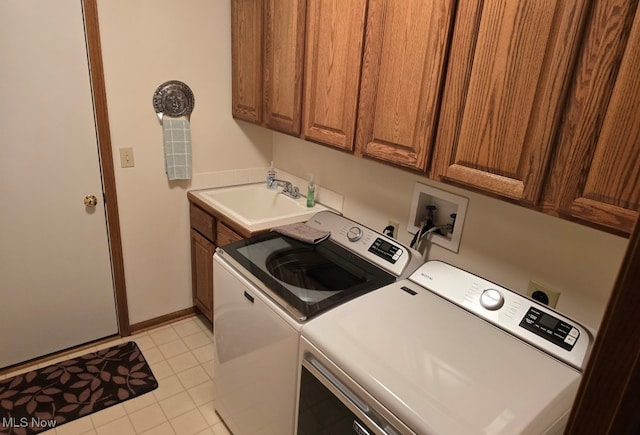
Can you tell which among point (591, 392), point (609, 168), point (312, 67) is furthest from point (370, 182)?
point (591, 392)

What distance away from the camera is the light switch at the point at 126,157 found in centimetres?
218

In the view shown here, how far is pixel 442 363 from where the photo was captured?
1090 mm

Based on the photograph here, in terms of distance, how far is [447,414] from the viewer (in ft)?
3.04

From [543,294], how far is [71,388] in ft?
7.41

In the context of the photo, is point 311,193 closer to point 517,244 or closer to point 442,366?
point 517,244

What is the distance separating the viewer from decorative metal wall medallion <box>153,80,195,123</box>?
2.20 m

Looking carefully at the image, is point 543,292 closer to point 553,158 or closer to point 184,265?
point 553,158

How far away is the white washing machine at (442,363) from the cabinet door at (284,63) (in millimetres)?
1008

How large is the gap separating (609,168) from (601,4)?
37cm

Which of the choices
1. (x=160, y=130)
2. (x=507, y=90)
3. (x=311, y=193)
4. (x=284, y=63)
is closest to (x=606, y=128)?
(x=507, y=90)

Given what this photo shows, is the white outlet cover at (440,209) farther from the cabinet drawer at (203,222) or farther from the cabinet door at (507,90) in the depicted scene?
the cabinet drawer at (203,222)

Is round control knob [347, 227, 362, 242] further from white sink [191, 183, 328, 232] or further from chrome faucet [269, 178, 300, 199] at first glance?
chrome faucet [269, 178, 300, 199]

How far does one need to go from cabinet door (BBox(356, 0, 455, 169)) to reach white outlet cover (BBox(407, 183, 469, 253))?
312 mm

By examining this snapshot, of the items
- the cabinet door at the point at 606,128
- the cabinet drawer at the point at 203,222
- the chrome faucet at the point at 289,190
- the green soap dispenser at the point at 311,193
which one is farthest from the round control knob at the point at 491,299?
the cabinet drawer at the point at 203,222
